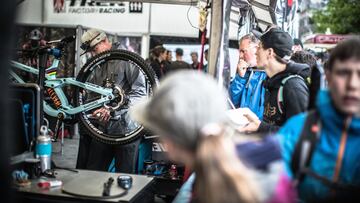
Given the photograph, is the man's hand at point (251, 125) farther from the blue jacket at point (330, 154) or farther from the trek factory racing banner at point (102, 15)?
the trek factory racing banner at point (102, 15)

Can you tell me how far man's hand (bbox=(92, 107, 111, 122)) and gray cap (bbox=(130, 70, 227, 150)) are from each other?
2.85 m

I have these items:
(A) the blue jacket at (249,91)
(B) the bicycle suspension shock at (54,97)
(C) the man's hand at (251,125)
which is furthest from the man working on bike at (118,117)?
(C) the man's hand at (251,125)

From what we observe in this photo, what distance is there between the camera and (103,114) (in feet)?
14.1

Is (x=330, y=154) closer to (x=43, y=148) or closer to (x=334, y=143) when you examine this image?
(x=334, y=143)

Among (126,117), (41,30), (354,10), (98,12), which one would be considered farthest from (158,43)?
(354,10)

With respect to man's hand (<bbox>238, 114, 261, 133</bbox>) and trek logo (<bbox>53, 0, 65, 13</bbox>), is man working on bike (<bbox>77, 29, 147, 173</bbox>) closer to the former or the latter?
man's hand (<bbox>238, 114, 261, 133</bbox>)

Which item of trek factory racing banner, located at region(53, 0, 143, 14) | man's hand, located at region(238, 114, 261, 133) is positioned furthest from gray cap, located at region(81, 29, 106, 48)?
trek factory racing banner, located at region(53, 0, 143, 14)

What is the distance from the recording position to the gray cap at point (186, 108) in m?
1.44

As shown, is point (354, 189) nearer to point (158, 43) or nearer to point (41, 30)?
point (41, 30)

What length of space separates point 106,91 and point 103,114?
251 millimetres

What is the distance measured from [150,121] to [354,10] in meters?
26.6

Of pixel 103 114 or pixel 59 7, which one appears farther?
pixel 59 7

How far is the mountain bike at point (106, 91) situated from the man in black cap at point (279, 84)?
1.42 meters

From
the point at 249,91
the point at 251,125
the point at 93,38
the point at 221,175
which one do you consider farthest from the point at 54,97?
the point at 221,175
